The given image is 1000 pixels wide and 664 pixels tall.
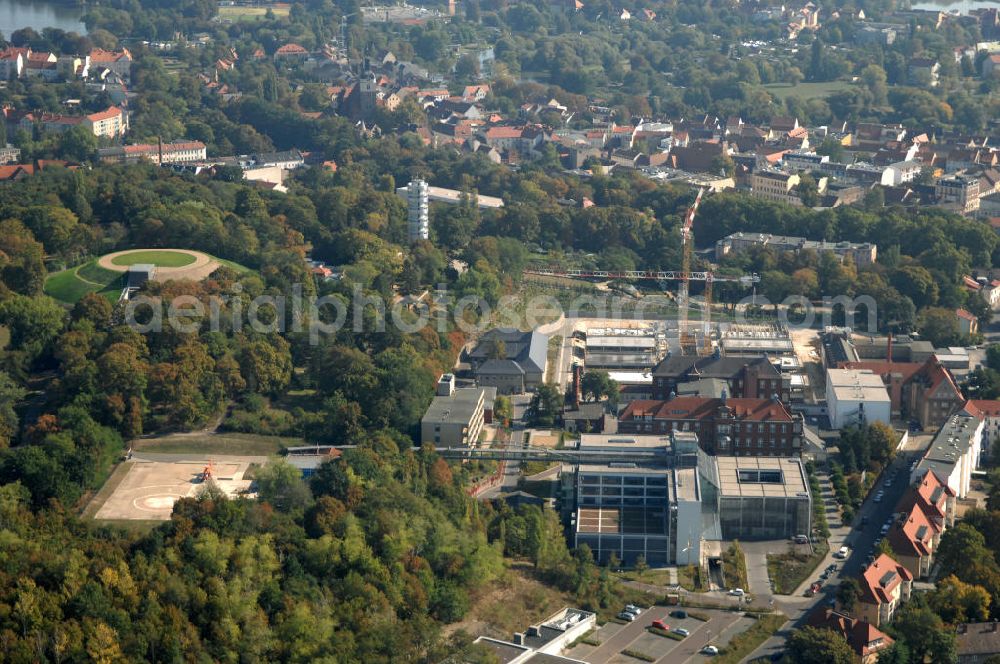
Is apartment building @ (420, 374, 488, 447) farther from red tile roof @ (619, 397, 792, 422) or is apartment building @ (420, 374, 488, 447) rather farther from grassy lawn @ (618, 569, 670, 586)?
grassy lawn @ (618, 569, 670, 586)

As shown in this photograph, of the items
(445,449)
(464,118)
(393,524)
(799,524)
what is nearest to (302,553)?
(393,524)

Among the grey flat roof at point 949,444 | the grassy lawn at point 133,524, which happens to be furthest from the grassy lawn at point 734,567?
the grassy lawn at point 133,524

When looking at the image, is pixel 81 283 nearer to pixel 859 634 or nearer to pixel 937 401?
pixel 937 401

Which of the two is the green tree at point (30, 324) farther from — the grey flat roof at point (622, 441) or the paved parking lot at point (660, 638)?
the paved parking lot at point (660, 638)

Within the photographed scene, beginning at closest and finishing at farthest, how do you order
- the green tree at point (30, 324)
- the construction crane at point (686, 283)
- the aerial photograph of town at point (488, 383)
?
the aerial photograph of town at point (488, 383), the green tree at point (30, 324), the construction crane at point (686, 283)

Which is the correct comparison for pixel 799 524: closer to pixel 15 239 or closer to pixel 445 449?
pixel 445 449

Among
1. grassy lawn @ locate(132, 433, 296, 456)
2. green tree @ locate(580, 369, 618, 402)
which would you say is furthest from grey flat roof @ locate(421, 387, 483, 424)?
grassy lawn @ locate(132, 433, 296, 456)

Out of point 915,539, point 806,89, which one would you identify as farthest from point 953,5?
point 915,539
